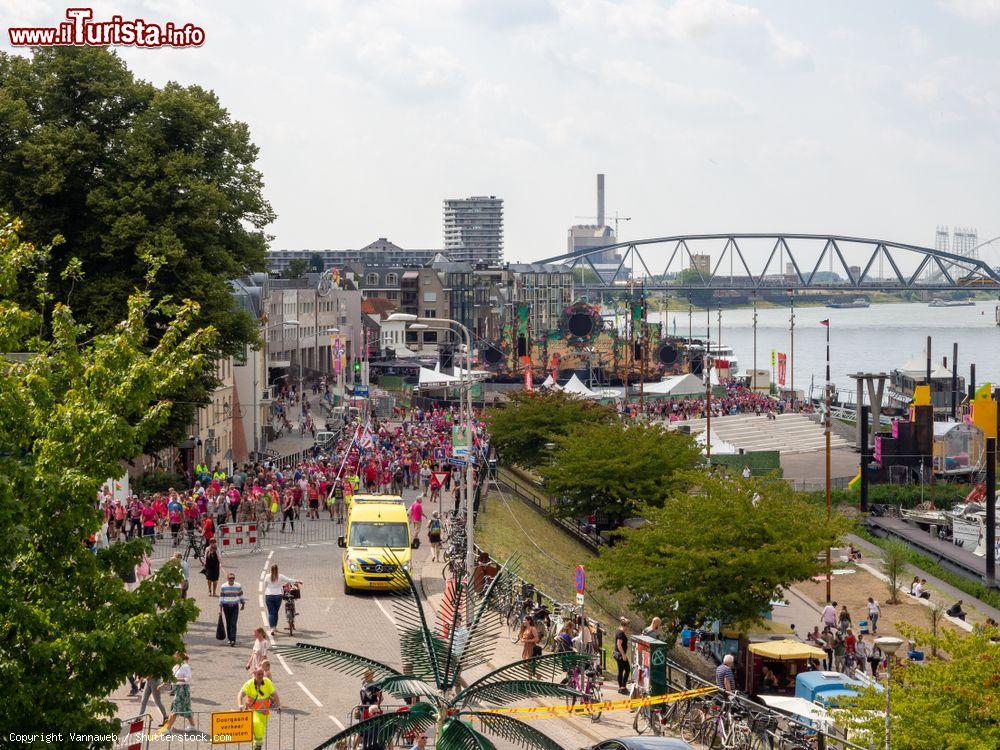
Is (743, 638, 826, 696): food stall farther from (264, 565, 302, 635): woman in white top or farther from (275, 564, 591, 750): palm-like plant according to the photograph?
(275, 564, 591, 750): palm-like plant

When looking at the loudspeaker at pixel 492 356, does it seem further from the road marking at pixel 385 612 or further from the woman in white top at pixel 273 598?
the woman in white top at pixel 273 598

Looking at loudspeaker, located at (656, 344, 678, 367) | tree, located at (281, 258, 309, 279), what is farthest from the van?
tree, located at (281, 258, 309, 279)

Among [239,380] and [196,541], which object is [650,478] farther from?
[239,380]

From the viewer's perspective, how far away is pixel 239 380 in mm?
68312

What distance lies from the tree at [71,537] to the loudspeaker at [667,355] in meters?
110

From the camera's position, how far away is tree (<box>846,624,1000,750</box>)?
56.1 feet

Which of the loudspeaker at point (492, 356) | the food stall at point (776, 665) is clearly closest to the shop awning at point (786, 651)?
the food stall at point (776, 665)

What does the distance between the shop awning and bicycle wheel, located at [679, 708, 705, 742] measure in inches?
321

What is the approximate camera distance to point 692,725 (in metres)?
20.9

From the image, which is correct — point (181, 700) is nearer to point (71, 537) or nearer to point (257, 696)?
point (257, 696)

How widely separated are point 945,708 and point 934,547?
127 feet

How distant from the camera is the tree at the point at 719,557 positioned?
3075 centimetres

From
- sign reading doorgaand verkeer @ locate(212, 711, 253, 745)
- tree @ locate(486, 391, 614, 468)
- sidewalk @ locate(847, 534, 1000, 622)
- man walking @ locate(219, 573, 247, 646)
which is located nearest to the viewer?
sign reading doorgaand verkeer @ locate(212, 711, 253, 745)

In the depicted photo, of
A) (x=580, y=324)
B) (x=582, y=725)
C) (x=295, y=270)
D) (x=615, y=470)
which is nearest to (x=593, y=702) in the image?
(x=582, y=725)
